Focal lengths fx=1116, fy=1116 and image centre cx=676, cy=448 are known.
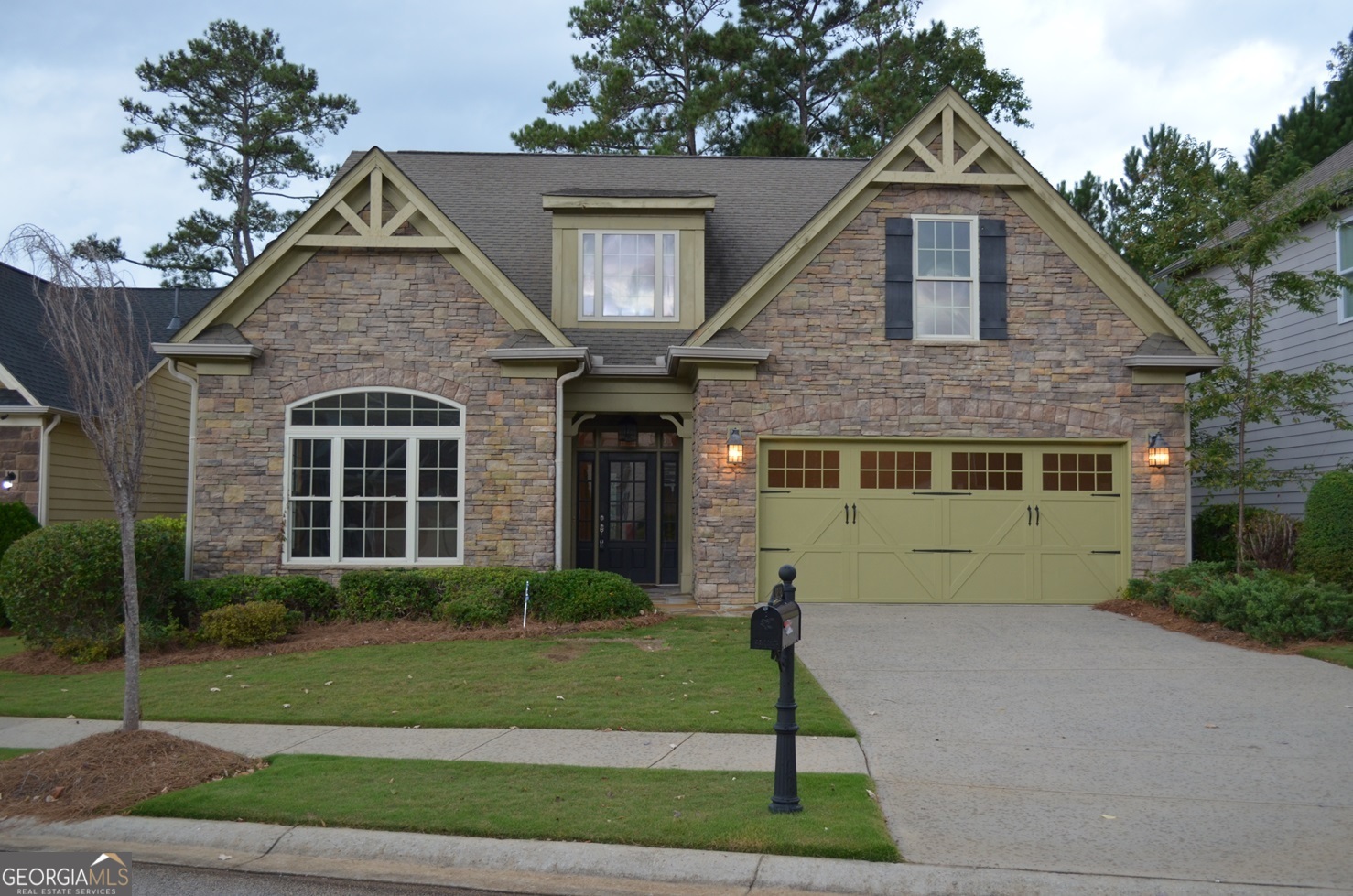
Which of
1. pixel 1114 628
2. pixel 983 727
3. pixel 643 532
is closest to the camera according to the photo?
pixel 983 727

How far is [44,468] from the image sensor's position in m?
17.2

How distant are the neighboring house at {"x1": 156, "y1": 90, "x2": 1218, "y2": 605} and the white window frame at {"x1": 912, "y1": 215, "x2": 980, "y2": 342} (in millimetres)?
30

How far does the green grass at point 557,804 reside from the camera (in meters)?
5.81

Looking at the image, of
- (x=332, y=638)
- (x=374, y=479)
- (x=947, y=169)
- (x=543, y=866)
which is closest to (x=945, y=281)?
(x=947, y=169)

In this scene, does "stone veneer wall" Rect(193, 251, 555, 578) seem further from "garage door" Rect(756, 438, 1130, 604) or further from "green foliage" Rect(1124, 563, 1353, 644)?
"green foliage" Rect(1124, 563, 1353, 644)

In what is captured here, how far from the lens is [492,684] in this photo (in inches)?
391

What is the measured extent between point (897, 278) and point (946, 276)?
702 millimetres

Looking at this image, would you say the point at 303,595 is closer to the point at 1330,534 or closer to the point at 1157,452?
the point at 1157,452

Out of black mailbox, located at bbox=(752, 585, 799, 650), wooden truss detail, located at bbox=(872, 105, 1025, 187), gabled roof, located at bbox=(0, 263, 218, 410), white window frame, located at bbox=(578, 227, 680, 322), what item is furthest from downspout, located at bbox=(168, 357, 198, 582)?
Result: black mailbox, located at bbox=(752, 585, 799, 650)

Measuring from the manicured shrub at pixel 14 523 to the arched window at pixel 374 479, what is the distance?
14.1ft

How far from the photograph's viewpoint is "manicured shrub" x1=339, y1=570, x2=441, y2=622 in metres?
13.5

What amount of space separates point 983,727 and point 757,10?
29859 mm

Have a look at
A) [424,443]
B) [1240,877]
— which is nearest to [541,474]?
[424,443]

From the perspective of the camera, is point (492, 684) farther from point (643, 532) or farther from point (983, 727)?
point (643, 532)
